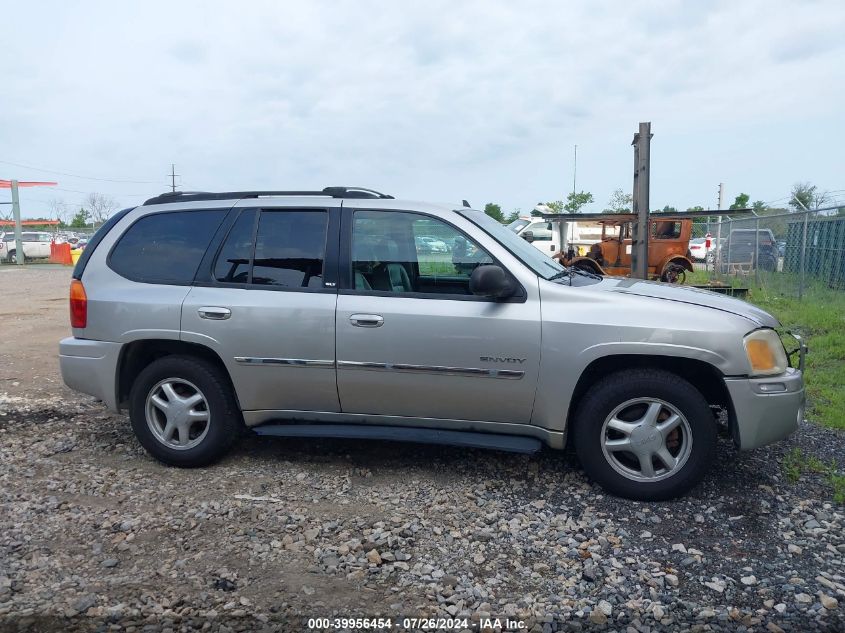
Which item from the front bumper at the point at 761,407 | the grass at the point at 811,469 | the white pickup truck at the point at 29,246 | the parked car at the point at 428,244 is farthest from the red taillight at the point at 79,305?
the white pickup truck at the point at 29,246

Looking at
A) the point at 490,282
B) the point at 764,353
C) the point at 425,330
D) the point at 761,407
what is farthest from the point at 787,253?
the point at 425,330

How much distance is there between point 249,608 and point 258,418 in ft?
5.60

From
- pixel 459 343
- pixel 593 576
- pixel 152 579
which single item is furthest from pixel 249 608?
pixel 459 343

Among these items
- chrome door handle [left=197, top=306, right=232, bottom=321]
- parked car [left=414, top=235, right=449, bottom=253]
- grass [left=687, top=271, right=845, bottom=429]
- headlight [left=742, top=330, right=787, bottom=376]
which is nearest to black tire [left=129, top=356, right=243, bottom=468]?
chrome door handle [left=197, top=306, right=232, bottom=321]

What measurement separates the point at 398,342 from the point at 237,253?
1.29m

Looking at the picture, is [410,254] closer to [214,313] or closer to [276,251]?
[276,251]

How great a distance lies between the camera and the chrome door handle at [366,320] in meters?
4.16

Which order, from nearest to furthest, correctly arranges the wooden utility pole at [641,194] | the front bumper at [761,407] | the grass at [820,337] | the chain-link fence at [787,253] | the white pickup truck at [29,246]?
the front bumper at [761,407] → the grass at [820,337] → the wooden utility pole at [641,194] → the chain-link fence at [787,253] → the white pickup truck at [29,246]

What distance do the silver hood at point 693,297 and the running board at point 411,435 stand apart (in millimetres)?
1068

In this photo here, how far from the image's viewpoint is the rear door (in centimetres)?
428

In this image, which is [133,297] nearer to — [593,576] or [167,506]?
[167,506]

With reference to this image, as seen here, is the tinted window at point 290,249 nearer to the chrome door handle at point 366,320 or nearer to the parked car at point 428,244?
the chrome door handle at point 366,320

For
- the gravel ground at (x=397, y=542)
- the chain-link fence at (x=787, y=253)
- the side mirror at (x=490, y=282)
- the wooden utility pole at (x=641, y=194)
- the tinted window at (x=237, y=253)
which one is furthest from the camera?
the chain-link fence at (x=787, y=253)

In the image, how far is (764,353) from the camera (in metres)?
3.90
